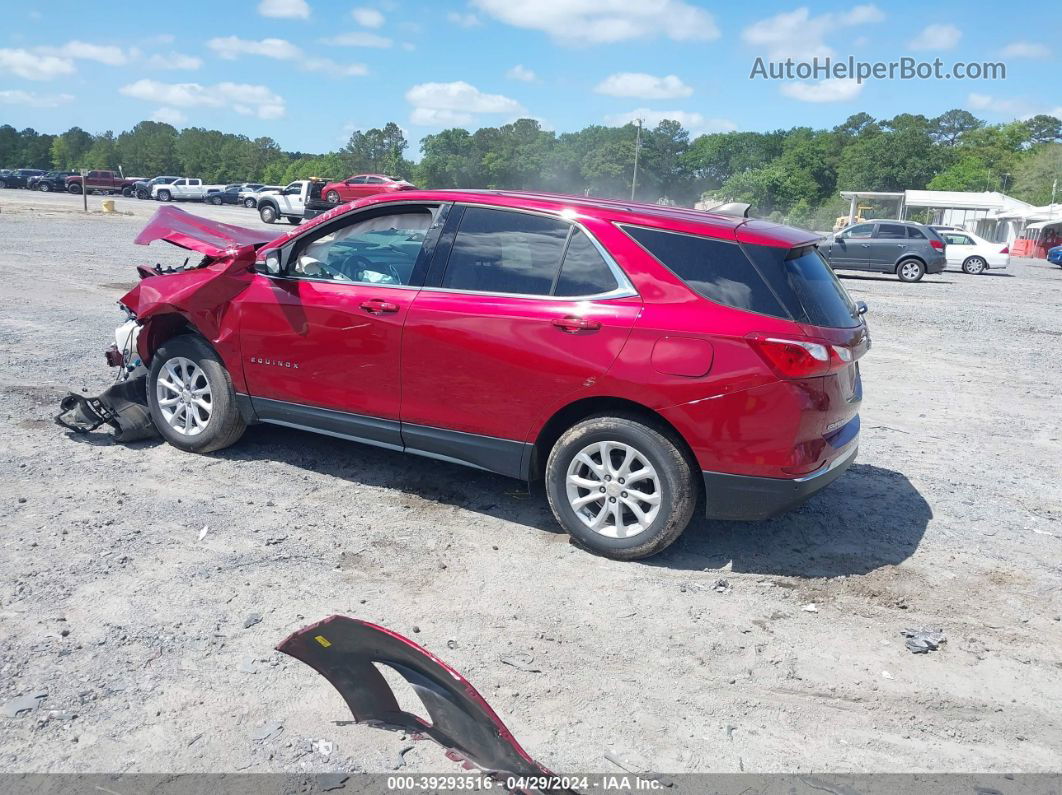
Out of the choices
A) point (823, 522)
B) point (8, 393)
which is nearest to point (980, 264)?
point (823, 522)

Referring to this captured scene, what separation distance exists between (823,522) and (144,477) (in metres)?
4.25

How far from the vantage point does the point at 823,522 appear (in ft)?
17.6

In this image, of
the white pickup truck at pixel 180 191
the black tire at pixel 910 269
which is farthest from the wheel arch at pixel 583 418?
the white pickup truck at pixel 180 191

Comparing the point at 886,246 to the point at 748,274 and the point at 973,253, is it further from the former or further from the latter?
the point at 748,274

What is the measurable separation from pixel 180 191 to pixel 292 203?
2629 centimetres

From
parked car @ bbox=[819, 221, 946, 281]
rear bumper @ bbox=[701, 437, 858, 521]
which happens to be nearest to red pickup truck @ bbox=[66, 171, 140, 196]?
parked car @ bbox=[819, 221, 946, 281]

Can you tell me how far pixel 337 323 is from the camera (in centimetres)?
523

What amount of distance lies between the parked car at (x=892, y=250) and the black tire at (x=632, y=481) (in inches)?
816

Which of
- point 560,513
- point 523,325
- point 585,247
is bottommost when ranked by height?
point 560,513

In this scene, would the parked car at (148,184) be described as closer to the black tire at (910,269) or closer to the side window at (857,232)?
the side window at (857,232)

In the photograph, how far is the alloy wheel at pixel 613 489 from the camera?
14.8ft

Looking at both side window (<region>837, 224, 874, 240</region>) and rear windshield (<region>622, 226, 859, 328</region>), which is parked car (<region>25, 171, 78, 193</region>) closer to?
side window (<region>837, 224, 874, 240</region>)

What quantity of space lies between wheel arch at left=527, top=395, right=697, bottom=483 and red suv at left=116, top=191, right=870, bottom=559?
0.04 feet

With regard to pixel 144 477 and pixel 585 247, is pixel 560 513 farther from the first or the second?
pixel 144 477
